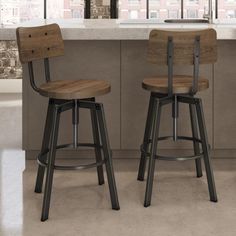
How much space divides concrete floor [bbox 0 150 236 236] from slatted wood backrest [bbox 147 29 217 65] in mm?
843

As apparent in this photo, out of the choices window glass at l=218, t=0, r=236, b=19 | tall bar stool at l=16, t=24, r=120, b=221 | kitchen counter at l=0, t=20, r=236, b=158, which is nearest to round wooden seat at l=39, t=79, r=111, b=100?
tall bar stool at l=16, t=24, r=120, b=221

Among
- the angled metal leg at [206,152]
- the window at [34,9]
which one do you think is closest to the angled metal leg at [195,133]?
the angled metal leg at [206,152]

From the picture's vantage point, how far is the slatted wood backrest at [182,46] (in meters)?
3.28

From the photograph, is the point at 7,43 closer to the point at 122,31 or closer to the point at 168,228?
the point at 122,31

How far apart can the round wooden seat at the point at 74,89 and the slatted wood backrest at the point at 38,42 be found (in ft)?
0.64

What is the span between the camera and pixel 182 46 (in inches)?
129

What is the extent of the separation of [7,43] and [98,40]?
3.75 m

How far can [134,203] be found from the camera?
11.3 ft

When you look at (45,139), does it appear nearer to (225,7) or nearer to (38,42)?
(38,42)

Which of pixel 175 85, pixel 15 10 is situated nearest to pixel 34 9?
pixel 15 10

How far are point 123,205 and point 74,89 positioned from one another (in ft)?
2.41

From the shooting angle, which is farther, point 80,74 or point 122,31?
point 80,74

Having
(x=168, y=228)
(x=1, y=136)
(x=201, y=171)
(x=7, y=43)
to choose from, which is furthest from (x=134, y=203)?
(x=7, y=43)

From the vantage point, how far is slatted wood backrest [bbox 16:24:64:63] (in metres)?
3.37
